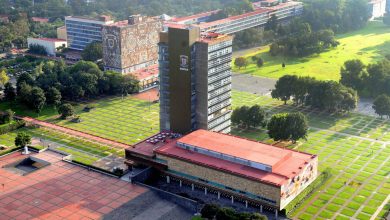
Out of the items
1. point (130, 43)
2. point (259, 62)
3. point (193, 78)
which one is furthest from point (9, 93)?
point (259, 62)

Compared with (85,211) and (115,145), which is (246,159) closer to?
(85,211)

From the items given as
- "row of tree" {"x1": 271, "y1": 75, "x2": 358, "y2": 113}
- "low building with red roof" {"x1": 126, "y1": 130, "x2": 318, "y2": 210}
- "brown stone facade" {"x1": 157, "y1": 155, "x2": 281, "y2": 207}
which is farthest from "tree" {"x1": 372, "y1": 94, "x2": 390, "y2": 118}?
"brown stone facade" {"x1": 157, "y1": 155, "x2": 281, "y2": 207}

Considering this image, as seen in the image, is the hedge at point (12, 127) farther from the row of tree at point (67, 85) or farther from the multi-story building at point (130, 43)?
the multi-story building at point (130, 43)

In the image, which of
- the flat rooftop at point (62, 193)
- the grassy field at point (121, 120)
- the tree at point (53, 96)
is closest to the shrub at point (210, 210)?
the flat rooftop at point (62, 193)

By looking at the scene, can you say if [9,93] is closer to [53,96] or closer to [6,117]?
[53,96]

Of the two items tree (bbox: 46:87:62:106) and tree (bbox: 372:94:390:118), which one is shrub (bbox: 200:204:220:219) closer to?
tree (bbox: 372:94:390:118)

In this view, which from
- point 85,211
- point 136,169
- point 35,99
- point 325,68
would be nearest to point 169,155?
point 136,169
